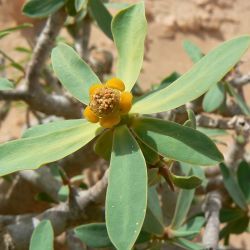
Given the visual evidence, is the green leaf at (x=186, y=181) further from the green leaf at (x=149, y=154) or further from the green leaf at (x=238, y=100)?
the green leaf at (x=238, y=100)

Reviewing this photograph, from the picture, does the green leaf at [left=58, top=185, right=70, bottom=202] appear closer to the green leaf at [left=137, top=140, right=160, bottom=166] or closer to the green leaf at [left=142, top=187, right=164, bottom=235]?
the green leaf at [left=142, top=187, right=164, bottom=235]

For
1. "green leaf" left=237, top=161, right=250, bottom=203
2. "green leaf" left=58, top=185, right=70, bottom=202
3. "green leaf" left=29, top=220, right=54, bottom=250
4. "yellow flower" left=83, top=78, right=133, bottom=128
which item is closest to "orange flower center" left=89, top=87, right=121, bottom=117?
"yellow flower" left=83, top=78, right=133, bottom=128

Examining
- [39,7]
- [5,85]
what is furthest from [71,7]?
[5,85]

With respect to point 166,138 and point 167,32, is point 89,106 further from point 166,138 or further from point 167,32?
point 167,32

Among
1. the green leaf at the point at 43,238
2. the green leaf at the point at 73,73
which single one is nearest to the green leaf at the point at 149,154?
the green leaf at the point at 73,73

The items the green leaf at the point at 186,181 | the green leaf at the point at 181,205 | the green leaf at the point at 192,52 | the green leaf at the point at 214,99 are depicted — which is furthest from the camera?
the green leaf at the point at 192,52
